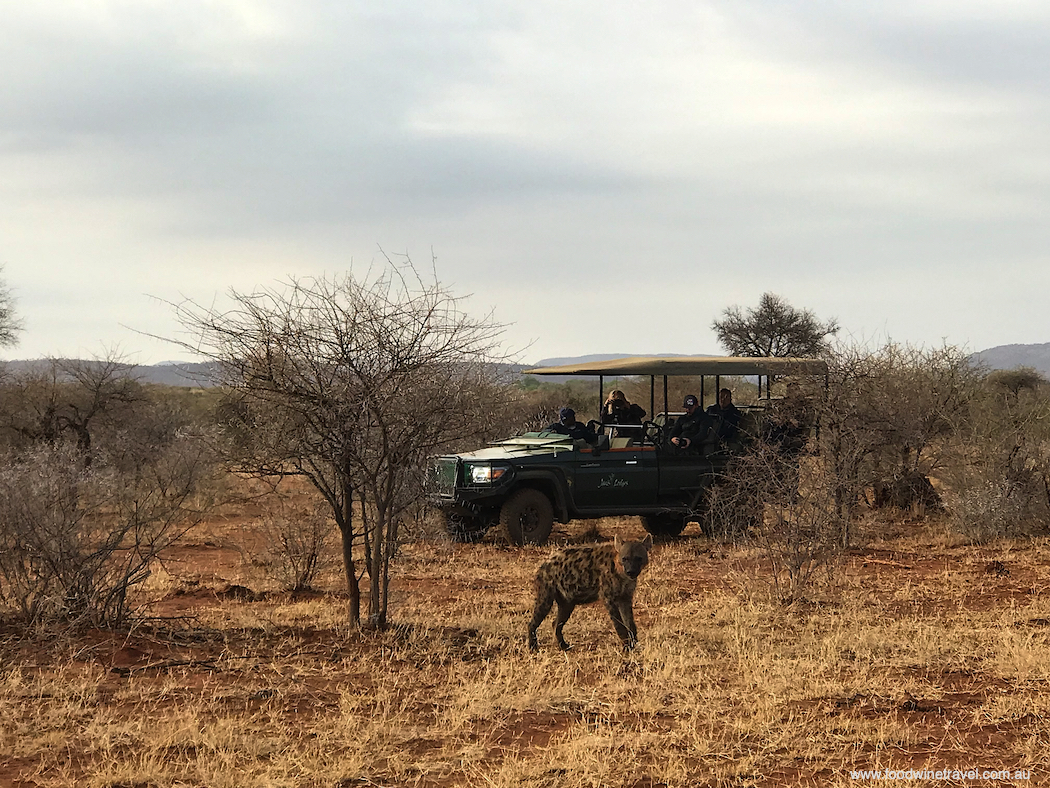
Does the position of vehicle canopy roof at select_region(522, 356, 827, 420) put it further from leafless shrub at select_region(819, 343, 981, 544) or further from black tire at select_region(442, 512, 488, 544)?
black tire at select_region(442, 512, 488, 544)

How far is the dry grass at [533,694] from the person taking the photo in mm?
5293

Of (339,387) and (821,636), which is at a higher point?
(339,387)

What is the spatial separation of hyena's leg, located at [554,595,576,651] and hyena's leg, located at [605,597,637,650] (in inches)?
11.7

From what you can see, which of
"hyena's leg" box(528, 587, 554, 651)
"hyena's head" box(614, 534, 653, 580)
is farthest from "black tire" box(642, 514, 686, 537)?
"hyena's head" box(614, 534, 653, 580)

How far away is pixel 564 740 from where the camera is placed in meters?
5.65

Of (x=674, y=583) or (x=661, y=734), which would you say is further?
(x=674, y=583)

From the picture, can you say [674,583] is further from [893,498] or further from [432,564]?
[893,498]

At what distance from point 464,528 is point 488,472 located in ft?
4.10

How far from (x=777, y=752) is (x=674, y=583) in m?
5.49

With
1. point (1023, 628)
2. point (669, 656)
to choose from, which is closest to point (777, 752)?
point (669, 656)

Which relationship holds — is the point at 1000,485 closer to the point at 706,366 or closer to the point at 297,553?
the point at 706,366

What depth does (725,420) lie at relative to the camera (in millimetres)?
13539

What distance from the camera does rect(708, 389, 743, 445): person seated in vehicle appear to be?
44.3 feet

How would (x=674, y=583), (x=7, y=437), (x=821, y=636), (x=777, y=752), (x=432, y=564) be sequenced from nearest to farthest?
(x=777, y=752), (x=821, y=636), (x=674, y=583), (x=432, y=564), (x=7, y=437)
